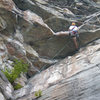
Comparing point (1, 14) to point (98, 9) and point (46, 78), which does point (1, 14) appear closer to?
point (46, 78)

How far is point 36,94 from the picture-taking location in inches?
336

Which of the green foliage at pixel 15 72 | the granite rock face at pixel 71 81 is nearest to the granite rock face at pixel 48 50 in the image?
the granite rock face at pixel 71 81

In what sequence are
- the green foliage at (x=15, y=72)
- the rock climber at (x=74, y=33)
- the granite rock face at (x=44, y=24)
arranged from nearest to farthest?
the green foliage at (x=15, y=72) → the granite rock face at (x=44, y=24) → the rock climber at (x=74, y=33)

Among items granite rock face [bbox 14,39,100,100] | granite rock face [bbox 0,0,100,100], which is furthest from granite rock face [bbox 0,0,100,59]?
granite rock face [bbox 14,39,100,100]

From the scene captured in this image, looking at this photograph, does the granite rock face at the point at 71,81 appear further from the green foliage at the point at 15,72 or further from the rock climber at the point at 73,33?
the rock climber at the point at 73,33

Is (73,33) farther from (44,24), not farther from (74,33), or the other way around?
(44,24)

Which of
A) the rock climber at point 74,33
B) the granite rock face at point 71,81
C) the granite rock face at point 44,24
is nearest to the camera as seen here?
the granite rock face at point 71,81

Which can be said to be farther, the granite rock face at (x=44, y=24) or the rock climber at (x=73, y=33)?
the rock climber at (x=73, y=33)

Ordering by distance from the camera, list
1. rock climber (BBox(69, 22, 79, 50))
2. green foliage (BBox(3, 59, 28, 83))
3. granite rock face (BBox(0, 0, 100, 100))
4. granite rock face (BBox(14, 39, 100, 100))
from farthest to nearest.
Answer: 1. rock climber (BBox(69, 22, 79, 50))
2. green foliage (BBox(3, 59, 28, 83))
3. granite rock face (BBox(0, 0, 100, 100))
4. granite rock face (BBox(14, 39, 100, 100))

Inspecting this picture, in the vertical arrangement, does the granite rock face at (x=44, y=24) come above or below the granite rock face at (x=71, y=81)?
above

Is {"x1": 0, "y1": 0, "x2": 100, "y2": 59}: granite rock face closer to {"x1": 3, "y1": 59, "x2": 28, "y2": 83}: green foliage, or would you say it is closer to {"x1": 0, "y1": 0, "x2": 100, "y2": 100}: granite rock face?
{"x1": 0, "y1": 0, "x2": 100, "y2": 100}: granite rock face

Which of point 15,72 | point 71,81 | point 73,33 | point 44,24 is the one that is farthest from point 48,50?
point 71,81

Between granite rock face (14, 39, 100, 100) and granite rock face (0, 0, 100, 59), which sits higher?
granite rock face (0, 0, 100, 59)

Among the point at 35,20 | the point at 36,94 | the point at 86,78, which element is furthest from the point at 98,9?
the point at 36,94
